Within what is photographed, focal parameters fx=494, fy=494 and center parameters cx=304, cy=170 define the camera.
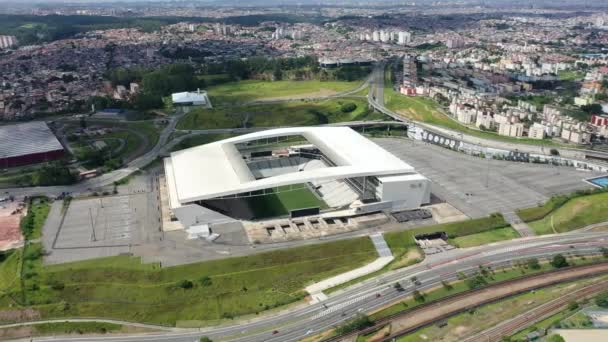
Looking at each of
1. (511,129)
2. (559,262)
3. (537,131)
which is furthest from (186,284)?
(537,131)

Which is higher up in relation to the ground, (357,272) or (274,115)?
(274,115)

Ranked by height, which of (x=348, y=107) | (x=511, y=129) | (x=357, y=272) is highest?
(x=511, y=129)

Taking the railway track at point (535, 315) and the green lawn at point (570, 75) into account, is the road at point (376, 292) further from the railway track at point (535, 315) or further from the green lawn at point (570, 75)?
the green lawn at point (570, 75)

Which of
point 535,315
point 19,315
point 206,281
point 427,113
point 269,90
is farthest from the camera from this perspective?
point 269,90

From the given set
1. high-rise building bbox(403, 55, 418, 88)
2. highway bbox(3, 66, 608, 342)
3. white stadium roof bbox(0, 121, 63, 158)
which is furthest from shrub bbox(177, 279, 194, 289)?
high-rise building bbox(403, 55, 418, 88)

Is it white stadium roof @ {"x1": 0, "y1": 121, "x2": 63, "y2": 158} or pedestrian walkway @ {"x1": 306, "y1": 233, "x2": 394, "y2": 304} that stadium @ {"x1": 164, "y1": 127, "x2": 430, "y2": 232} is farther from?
white stadium roof @ {"x1": 0, "y1": 121, "x2": 63, "y2": 158}

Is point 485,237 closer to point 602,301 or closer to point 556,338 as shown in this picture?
point 602,301
